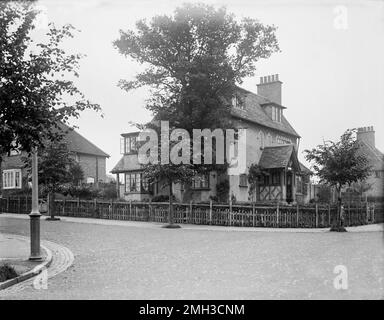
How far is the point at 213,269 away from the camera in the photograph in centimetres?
998

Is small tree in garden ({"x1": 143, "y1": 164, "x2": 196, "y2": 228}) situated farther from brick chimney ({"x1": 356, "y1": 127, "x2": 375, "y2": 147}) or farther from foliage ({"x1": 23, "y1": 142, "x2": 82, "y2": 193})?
brick chimney ({"x1": 356, "y1": 127, "x2": 375, "y2": 147})

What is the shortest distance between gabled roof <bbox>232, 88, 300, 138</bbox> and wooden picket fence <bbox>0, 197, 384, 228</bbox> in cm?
947

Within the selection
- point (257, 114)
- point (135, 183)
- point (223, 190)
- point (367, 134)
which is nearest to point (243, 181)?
point (223, 190)

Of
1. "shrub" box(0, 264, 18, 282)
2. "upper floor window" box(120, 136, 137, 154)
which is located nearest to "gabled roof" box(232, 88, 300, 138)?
"upper floor window" box(120, 136, 137, 154)

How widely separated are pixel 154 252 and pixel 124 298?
19.1ft

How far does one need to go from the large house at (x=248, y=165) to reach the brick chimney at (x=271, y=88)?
258 centimetres

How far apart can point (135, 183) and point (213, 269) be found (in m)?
25.9

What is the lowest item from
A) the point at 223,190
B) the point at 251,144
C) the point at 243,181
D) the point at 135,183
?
the point at 223,190

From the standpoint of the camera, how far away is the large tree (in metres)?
27.0

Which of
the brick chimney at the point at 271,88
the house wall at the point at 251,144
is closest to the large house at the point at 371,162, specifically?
the brick chimney at the point at 271,88

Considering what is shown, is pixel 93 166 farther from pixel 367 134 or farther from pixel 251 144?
pixel 367 134

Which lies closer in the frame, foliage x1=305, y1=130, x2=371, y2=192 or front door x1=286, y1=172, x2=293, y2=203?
foliage x1=305, y1=130, x2=371, y2=192
